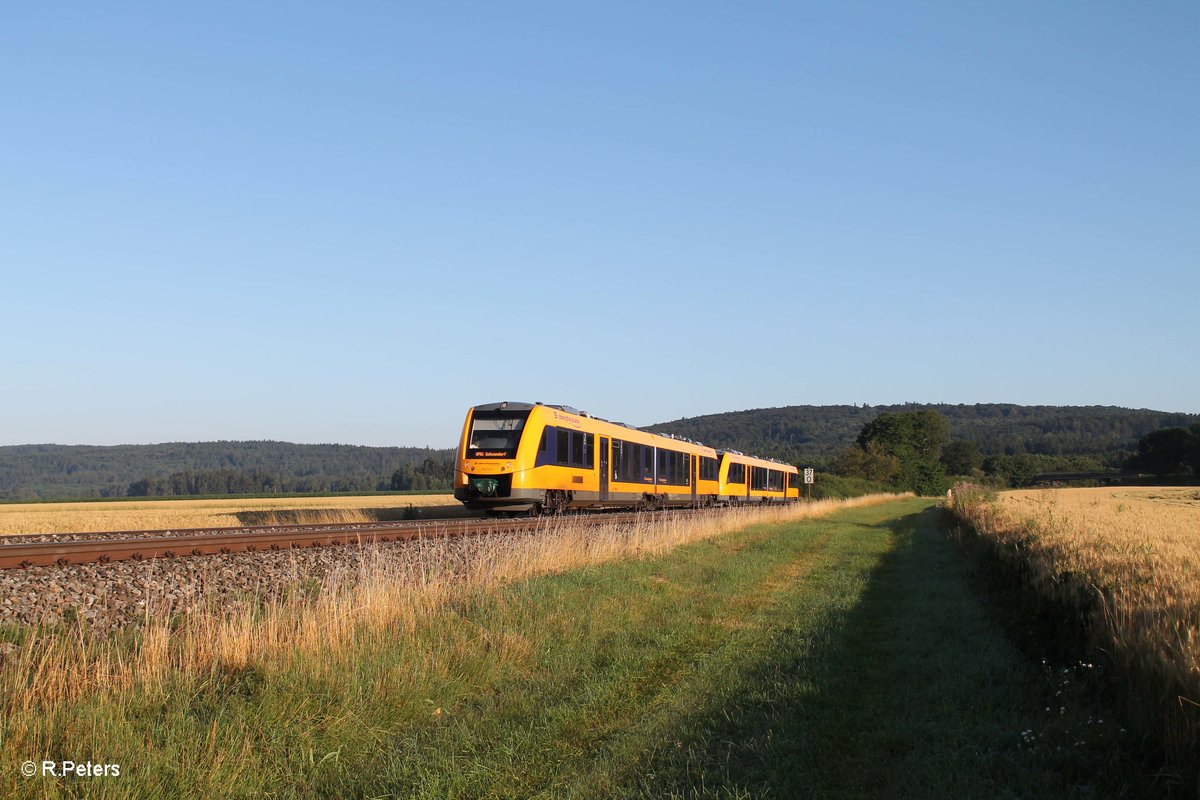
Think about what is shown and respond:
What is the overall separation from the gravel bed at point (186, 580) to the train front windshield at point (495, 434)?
7777 mm

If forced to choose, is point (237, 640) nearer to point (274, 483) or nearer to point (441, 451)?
point (274, 483)

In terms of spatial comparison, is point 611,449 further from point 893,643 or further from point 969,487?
point 893,643

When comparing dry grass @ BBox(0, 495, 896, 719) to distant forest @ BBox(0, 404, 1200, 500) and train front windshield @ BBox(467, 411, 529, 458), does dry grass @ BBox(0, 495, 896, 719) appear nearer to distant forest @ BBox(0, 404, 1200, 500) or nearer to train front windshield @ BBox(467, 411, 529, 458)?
train front windshield @ BBox(467, 411, 529, 458)

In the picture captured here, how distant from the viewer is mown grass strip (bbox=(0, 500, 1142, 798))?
17.1ft

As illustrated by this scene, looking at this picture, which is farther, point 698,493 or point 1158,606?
point 698,493

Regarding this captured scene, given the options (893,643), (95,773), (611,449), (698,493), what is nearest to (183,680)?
(95,773)

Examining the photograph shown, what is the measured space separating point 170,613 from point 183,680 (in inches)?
121

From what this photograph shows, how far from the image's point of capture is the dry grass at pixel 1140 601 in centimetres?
525

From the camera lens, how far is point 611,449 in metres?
28.5

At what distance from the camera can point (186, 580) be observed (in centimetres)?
1092

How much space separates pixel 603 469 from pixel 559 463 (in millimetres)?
Result: 3731

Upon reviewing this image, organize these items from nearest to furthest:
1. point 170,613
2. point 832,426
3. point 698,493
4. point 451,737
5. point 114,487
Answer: point 451,737 < point 170,613 < point 698,493 < point 114,487 < point 832,426

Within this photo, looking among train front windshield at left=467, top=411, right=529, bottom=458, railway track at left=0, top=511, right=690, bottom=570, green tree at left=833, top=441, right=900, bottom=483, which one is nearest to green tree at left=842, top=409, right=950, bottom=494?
green tree at left=833, top=441, right=900, bottom=483

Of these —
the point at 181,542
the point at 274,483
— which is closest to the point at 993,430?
the point at 274,483
